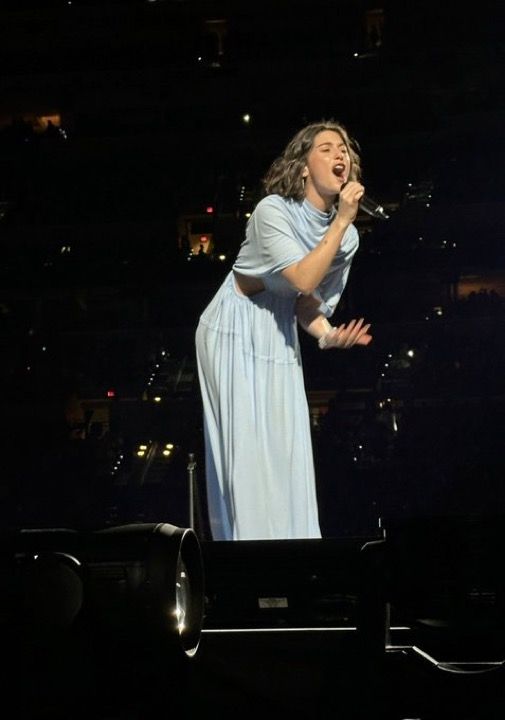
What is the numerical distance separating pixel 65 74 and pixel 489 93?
235 cm

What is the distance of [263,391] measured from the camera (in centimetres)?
256

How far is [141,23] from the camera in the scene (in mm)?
6238

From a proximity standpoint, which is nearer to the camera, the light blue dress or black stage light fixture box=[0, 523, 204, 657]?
black stage light fixture box=[0, 523, 204, 657]

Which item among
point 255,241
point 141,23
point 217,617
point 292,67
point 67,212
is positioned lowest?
point 217,617

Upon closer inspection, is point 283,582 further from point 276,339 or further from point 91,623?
point 276,339

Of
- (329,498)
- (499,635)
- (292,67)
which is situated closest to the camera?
(499,635)

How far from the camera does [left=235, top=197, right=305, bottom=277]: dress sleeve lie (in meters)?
2.48

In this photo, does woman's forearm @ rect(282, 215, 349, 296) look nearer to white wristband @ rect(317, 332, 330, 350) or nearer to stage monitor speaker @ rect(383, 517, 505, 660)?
white wristband @ rect(317, 332, 330, 350)

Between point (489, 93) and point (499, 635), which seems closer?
point (499, 635)

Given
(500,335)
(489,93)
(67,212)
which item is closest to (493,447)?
(500,335)

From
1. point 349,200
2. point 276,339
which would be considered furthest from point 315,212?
point 276,339

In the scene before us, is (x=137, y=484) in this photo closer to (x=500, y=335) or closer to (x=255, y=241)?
(x=500, y=335)

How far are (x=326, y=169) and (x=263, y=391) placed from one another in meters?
0.54

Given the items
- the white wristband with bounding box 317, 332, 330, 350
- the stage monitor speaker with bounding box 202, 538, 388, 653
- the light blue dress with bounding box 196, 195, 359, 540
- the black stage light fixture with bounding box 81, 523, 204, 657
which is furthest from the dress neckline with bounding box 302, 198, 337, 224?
the black stage light fixture with bounding box 81, 523, 204, 657
